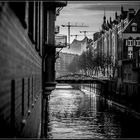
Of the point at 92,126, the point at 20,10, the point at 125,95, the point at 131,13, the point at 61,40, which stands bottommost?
the point at 92,126

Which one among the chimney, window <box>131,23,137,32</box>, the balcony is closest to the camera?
the balcony

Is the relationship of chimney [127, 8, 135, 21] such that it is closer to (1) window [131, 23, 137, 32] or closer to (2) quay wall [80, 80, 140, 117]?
(1) window [131, 23, 137, 32]

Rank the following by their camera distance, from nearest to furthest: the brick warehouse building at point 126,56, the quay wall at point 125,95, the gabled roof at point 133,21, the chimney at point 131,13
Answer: the quay wall at point 125,95, the brick warehouse building at point 126,56, the gabled roof at point 133,21, the chimney at point 131,13

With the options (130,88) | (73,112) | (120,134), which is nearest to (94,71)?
(130,88)

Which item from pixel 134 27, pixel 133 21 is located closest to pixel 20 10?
pixel 133 21

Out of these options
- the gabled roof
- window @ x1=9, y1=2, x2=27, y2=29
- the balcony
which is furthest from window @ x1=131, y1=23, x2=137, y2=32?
window @ x1=9, y1=2, x2=27, y2=29

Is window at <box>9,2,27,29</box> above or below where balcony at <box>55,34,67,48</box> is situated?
below

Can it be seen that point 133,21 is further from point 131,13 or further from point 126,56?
point 126,56

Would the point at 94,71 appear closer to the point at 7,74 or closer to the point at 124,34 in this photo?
the point at 124,34

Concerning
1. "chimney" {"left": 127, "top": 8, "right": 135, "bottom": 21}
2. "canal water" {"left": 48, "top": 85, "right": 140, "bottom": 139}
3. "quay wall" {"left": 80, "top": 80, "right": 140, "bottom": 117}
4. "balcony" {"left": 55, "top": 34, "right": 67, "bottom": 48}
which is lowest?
"canal water" {"left": 48, "top": 85, "right": 140, "bottom": 139}

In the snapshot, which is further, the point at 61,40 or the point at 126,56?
the point at 126,56

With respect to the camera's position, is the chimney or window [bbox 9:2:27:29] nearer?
window [bbox 9:2:27:29]

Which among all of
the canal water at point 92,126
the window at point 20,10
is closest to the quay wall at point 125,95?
the canal water at point 92,126

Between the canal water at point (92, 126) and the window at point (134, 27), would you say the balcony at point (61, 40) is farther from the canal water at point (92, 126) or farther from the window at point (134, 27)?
the window at point (134, 27)
